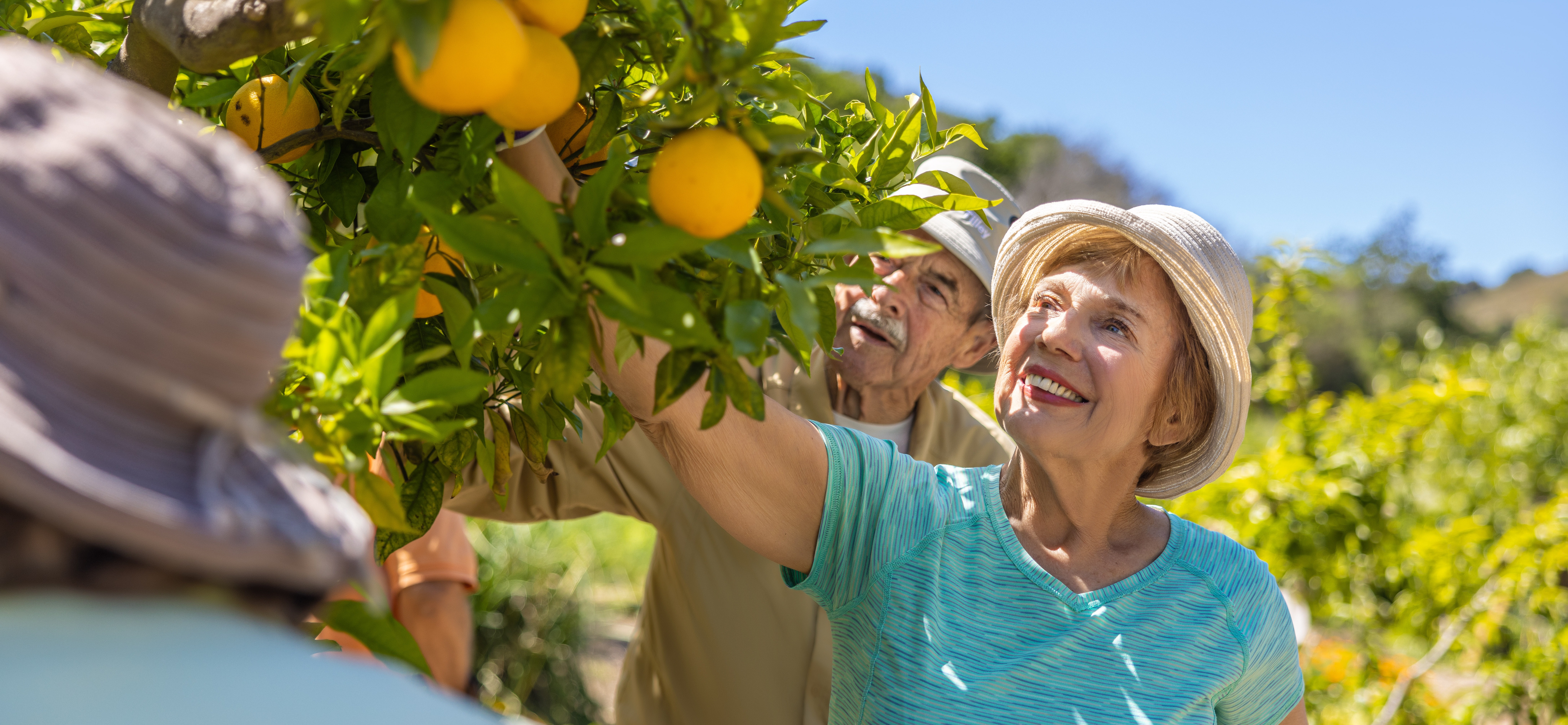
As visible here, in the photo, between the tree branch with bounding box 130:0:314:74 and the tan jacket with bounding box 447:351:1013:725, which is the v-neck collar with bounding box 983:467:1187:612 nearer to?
the tan jacket with bounding box 447:351:1013:725

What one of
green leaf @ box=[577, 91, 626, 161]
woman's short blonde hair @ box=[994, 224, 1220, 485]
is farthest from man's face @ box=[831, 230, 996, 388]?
green leaf @ box=[577, 91, 626, 161]

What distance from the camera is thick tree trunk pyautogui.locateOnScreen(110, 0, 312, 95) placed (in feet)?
2.87

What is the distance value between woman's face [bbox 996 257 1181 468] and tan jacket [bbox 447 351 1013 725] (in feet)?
2.38

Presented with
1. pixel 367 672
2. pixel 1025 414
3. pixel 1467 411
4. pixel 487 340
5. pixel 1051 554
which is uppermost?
pixel 367 672

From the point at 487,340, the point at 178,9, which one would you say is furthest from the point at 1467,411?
the point at 178,9

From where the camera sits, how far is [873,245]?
0.96m

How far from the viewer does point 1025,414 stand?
5.40 feet

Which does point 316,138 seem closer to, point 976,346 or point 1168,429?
point 1168,429

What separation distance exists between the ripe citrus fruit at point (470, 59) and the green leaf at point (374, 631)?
40cm

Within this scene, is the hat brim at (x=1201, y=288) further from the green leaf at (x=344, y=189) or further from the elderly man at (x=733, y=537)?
the green leaf at (x=344, y=189)

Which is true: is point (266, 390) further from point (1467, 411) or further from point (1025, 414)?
point (1467, 411)

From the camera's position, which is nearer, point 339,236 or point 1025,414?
point 339,236

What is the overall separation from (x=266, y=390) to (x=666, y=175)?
0.36 metres

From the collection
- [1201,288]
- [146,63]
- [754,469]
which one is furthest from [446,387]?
[1201,288]
